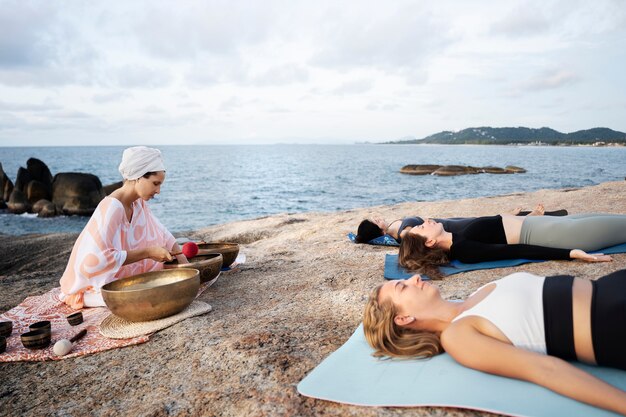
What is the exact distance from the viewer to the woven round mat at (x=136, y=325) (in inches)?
139

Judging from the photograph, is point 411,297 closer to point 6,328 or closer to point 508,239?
point 508,239

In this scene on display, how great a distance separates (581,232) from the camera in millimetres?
4691

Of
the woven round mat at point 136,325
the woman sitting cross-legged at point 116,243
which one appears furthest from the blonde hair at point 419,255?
the woman sitting cross-legged at point 116,243

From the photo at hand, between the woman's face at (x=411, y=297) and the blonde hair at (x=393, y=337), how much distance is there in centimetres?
3

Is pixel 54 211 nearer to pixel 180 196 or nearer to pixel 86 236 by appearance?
pixel 180 196

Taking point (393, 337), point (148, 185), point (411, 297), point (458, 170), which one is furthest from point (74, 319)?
point (458, 170)

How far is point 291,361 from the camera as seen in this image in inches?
110

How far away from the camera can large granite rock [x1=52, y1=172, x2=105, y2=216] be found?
2211 cm

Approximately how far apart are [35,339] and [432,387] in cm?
305

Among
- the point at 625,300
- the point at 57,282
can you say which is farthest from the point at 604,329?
the point at 57,282

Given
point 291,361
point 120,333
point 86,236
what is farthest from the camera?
point 86,236

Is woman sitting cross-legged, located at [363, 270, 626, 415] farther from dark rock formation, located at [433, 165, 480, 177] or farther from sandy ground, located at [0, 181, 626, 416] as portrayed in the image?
dark rock formation, located at [433, 165, 480, 177]

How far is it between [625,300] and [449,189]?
Answer: 105 feet

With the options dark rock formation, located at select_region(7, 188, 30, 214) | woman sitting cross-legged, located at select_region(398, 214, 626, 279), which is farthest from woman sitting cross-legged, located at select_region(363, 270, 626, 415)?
dark rock formation, located at select_region(7, 188, 30, 214)
